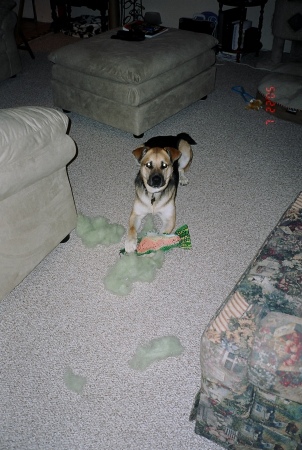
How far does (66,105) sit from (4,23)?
1.60 metres

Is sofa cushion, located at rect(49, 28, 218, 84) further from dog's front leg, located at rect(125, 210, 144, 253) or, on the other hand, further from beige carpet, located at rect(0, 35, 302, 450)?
dog's front leg, located at rect(125, 210, 144, 253)

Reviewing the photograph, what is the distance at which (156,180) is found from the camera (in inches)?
94.0

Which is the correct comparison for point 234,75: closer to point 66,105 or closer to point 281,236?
point 66,105

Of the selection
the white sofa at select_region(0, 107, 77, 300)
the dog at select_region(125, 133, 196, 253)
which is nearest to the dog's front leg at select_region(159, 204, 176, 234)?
the dog at select_region(125, 133, 196, 253)

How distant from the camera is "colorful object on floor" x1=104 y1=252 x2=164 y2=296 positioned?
2268mm

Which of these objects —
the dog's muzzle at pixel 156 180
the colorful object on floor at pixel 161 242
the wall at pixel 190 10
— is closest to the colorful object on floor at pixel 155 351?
the colorful object on floor at pixel 161 242

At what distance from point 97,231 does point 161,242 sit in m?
0.46

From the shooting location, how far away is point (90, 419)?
1.68 meters

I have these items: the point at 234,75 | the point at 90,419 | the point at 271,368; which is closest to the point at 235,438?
the point at 271,368

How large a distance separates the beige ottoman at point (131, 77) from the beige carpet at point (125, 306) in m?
0.26

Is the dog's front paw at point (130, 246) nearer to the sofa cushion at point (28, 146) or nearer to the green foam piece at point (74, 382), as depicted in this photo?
the sofa cushion at point (28, 146)

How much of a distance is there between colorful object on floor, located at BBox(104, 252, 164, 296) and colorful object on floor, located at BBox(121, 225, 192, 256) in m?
0.08

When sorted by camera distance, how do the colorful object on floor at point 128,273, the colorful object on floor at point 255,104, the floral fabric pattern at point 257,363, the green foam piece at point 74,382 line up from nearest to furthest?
the floral fabric pattern at point 257,363
the green foam piece at point 74,382
the colorful object on floor at point 128,273
the colorful object on floor at point 255,104

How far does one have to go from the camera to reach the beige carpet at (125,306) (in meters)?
1.67
